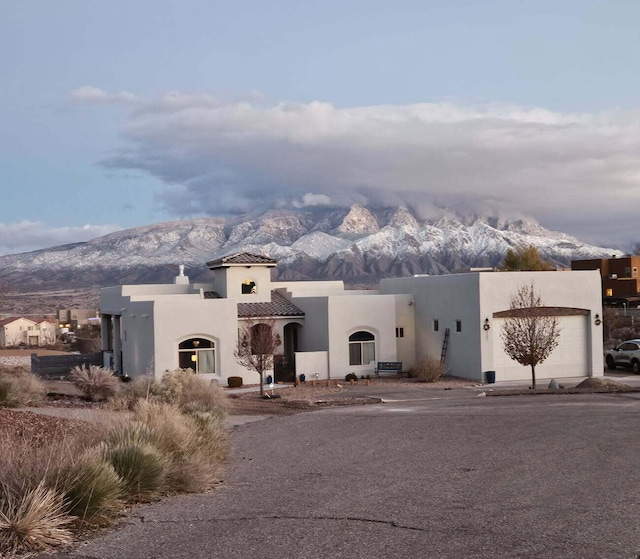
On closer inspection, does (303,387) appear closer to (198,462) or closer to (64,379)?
(64,379)

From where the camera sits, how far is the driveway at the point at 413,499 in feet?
26.8

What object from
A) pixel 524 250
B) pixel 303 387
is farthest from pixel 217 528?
pixel 524 250

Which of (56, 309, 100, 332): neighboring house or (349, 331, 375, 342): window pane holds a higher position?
(56, 309, 100, 332): neighboring house

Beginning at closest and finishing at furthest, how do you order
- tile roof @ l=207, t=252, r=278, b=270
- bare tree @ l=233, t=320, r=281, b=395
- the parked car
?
bare tree @ l=233, t=320, r=281, b=395
the parked car
tile roof @ l=207, t=252, r=278, b=270

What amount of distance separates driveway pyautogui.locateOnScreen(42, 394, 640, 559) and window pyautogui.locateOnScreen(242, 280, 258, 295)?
75.8 ft

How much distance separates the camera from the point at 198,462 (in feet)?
38.6

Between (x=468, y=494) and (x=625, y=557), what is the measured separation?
10.2ft

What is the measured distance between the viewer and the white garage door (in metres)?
35.0

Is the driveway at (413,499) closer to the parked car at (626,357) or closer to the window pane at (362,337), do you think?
the window pane at (362,337)

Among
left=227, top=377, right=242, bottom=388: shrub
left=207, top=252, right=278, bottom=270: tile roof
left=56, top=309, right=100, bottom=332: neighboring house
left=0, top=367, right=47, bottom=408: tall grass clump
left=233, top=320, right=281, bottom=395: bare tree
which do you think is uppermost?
left=207, top=252, right=278, bottom=270: tile roof

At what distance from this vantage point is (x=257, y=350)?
31.7m

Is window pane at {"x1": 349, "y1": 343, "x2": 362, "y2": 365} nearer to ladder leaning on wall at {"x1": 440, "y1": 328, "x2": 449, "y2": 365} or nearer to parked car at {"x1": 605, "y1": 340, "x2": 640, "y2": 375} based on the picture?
ladder leaning on wall at {"x1": 440, "y1": 328, "x2": 449, "y2": 365}

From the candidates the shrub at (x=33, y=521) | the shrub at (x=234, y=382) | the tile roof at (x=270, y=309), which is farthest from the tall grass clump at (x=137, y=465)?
the tile roof at (x=270, y=309)

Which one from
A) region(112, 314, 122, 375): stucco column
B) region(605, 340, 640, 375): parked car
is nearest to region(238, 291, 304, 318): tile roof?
region(112, 314, 122, 375): stucco column
